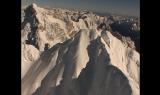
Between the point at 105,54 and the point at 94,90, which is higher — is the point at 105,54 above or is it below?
above
